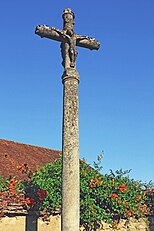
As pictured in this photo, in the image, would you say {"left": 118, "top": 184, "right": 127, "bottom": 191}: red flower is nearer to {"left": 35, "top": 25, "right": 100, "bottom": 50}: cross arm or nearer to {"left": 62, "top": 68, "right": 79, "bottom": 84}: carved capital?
{"left": 62, "top": 68, "right": 79, "bottom": 84}: carved capital

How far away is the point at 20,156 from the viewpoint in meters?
15.8

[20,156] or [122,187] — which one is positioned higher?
[20,156]

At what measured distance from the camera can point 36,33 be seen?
679 cm

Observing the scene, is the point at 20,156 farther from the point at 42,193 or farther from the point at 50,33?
the point at 50,33

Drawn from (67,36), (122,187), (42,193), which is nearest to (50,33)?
(67,36)

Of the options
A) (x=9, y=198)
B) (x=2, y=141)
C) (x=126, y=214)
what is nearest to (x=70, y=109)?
(x=9, y=198)

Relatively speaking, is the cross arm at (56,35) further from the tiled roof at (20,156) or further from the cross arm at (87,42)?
the tiled roof at (20,156)

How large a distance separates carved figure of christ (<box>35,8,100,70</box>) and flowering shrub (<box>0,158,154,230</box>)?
3.34m

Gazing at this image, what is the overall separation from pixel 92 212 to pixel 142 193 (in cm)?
221

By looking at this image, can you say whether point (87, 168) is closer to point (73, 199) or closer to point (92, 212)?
point (92, 212)

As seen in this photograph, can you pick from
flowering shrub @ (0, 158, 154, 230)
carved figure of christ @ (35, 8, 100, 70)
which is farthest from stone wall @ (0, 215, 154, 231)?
carved figure of christ @ (35, 8, 100, 70)

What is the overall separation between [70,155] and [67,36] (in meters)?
2.42

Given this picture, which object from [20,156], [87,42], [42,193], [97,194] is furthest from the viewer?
[20,156]

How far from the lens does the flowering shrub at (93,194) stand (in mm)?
8422
